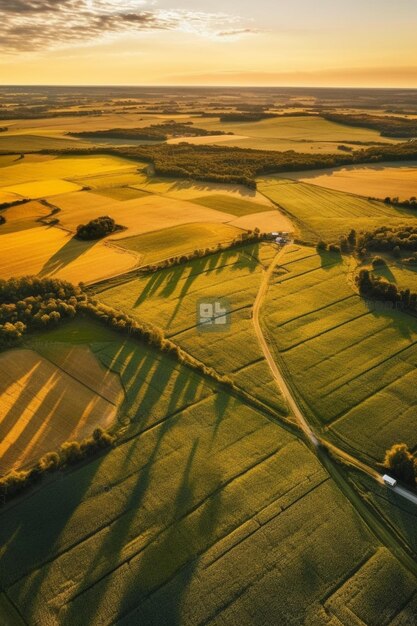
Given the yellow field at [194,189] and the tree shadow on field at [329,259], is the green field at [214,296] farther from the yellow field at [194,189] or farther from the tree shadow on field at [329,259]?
the yellow field at [194,189]

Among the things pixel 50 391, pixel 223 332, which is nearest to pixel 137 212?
pixel 223 332

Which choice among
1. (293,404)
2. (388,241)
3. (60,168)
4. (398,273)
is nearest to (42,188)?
(60,168)

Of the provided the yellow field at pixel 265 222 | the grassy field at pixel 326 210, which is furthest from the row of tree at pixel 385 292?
the yellow field at pixel 265 222

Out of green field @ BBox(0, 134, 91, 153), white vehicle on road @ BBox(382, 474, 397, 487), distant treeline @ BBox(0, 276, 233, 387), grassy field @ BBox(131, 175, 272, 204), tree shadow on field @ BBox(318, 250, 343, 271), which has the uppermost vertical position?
green field @ BBox(0, 134, 91, 153)

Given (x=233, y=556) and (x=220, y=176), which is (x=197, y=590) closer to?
(x=233, y=556)

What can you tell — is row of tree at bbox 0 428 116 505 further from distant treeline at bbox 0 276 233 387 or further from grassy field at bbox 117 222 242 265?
grassy field at bbox 117 222 242 265

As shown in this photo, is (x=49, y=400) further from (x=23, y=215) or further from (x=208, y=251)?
A: (x=23, y=215)

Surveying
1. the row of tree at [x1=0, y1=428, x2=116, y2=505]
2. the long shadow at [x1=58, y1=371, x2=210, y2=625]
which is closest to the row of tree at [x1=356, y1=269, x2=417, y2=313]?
the long shadow at [x1=58, y1=371, x2=210, y2=625]
